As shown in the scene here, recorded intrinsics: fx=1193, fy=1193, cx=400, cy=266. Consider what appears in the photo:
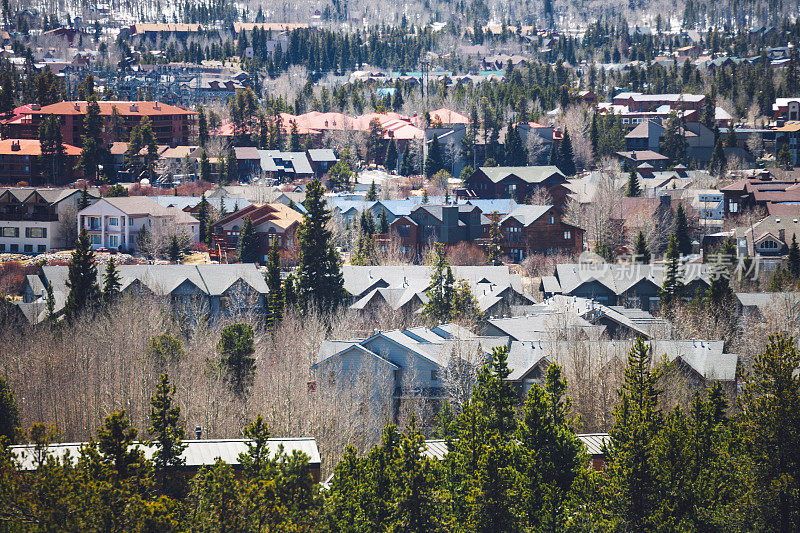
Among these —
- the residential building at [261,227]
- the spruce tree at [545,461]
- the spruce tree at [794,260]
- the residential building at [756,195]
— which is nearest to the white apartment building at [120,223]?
the residential building at [261,227]

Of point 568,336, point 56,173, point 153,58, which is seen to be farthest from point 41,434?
point 153,58

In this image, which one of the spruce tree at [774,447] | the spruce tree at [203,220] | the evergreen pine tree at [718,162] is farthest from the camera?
the evergreen pine tree at [718,162]

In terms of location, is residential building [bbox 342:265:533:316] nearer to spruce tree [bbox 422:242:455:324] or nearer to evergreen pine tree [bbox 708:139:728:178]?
spruce tree [bbox 422:242:455:324]

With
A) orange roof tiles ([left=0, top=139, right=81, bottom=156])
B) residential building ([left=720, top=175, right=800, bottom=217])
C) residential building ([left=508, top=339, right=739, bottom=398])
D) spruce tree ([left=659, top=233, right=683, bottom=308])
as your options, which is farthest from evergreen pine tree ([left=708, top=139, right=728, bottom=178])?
residential building ([left=508, top=339, right=739, bottom=398])

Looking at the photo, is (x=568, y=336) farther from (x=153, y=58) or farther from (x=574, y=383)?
(x=153, y=58)

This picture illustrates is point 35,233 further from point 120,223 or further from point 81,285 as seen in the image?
point 81,285

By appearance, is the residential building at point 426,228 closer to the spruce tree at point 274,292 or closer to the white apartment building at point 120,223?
the white apartment building at point 120,223
